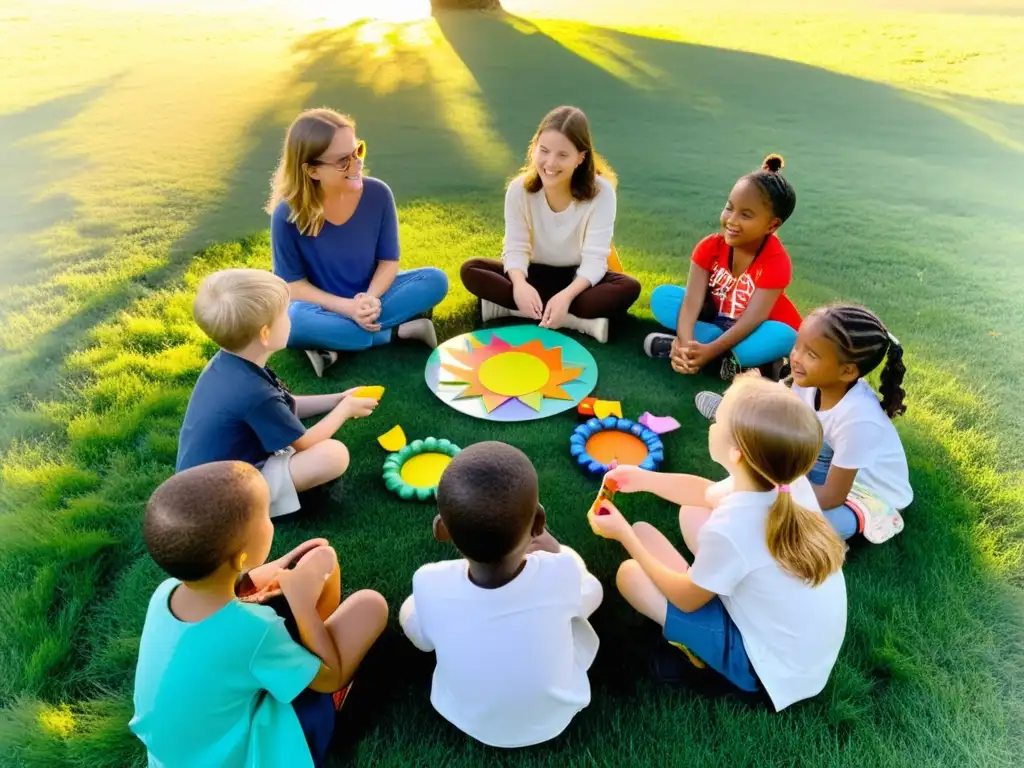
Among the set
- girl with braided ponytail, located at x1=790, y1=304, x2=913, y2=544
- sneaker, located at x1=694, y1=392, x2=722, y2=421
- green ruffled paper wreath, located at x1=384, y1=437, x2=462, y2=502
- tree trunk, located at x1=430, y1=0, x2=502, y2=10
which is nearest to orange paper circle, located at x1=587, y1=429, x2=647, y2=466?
sneaker, located at x1=694, y1=392, x2=722, y2=421

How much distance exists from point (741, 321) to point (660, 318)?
0.51 metres

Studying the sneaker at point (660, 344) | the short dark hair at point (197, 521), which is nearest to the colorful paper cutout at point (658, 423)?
the sneaker at point (660, 344)

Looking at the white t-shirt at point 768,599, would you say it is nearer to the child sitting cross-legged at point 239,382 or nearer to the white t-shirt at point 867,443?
the white t-shirt at point 867,443

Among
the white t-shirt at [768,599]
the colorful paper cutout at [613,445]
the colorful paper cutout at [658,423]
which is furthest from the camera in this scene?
the colorful paper cutout at [658,423]

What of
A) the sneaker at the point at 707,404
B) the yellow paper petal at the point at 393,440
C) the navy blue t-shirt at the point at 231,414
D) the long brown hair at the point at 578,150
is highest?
the long brown hair at the point at 578,150

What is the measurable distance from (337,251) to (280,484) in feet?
4.75

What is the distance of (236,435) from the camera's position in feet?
7.63

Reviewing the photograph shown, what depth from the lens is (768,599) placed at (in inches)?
68.2

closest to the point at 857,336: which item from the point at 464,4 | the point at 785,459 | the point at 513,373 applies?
the point at 785,459

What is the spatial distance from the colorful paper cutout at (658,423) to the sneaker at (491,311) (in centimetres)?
117

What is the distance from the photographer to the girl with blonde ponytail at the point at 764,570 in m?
1.66

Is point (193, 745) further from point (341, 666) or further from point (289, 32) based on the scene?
point (289, 32)

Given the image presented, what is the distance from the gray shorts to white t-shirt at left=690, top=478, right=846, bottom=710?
1522 mm

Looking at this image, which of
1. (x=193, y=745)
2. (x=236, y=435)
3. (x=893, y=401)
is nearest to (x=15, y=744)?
(x=193, y=745)
